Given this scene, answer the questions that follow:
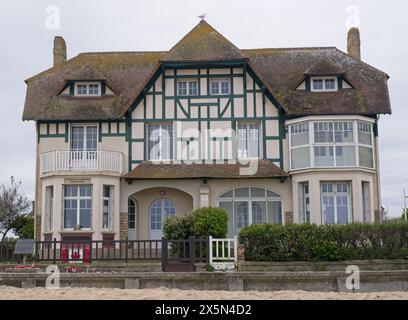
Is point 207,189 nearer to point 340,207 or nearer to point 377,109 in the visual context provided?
point 340,207

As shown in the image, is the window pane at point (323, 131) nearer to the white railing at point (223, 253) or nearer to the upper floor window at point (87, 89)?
the white railing at point (223, 253)

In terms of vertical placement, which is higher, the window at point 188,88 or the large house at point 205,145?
the window at point 188,88

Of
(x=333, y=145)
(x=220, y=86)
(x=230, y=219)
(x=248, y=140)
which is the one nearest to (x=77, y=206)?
(x=230, y=219)

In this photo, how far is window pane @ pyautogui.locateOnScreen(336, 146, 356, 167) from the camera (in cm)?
2525

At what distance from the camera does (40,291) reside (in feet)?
49.4

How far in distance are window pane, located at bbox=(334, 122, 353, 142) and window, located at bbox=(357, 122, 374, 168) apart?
375 millimetres

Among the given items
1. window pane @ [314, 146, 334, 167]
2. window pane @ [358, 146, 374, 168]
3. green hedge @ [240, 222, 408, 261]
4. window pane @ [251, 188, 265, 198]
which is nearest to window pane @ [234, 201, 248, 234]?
window pane @ [251, 188, 265, 198]

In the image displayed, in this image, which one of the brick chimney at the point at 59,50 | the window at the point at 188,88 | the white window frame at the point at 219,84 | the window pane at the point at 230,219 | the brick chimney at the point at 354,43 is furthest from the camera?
the brick chimney at the point at 59,50

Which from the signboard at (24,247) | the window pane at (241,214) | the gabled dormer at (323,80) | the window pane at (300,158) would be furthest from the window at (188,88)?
the signboard at (24,247)

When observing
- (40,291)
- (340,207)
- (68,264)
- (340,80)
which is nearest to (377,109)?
(340,80)

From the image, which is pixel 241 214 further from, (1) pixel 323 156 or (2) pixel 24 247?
(2) pixel 24 247

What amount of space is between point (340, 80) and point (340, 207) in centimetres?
559

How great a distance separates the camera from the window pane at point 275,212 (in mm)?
26328

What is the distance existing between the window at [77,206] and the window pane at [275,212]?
7.37 meters
